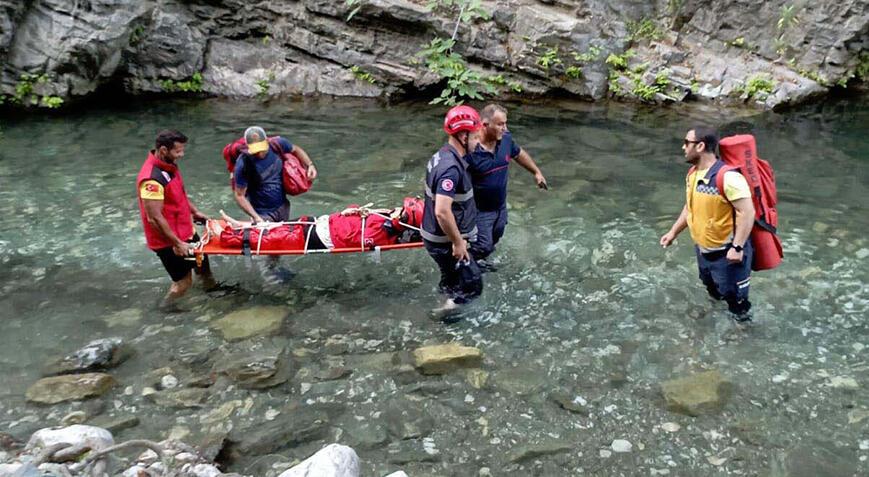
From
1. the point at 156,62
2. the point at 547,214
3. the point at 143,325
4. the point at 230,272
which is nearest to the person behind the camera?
the point at 143,325

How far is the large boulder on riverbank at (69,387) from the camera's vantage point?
5656 mm

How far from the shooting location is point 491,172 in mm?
6656

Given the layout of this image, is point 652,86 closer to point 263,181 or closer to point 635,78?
point 635,78

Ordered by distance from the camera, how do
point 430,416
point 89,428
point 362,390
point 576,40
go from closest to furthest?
point 89,428 < point 430,416 < point 362,390 < point 576,40

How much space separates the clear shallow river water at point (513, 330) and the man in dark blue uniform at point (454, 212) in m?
0.48

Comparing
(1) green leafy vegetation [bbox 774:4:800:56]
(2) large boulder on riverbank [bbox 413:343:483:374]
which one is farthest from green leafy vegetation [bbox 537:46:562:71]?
(2) large boulder on riverbank [bbox 413:343:483:374]

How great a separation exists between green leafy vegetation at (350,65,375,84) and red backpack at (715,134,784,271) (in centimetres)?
1231

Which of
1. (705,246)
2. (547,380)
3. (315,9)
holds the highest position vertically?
(315,9)

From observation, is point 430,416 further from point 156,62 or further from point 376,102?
point 156,62

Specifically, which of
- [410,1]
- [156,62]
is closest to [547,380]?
[410,1]

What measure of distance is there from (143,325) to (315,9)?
12063 mm

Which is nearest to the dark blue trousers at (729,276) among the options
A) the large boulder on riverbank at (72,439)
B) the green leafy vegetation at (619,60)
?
the large boulder on riverbank at (72,439)

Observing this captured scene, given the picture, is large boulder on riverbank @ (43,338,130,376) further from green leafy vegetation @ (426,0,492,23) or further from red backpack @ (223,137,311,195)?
green leafy vegetation @ (426,0,492,23)

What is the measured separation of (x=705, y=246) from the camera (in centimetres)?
602
